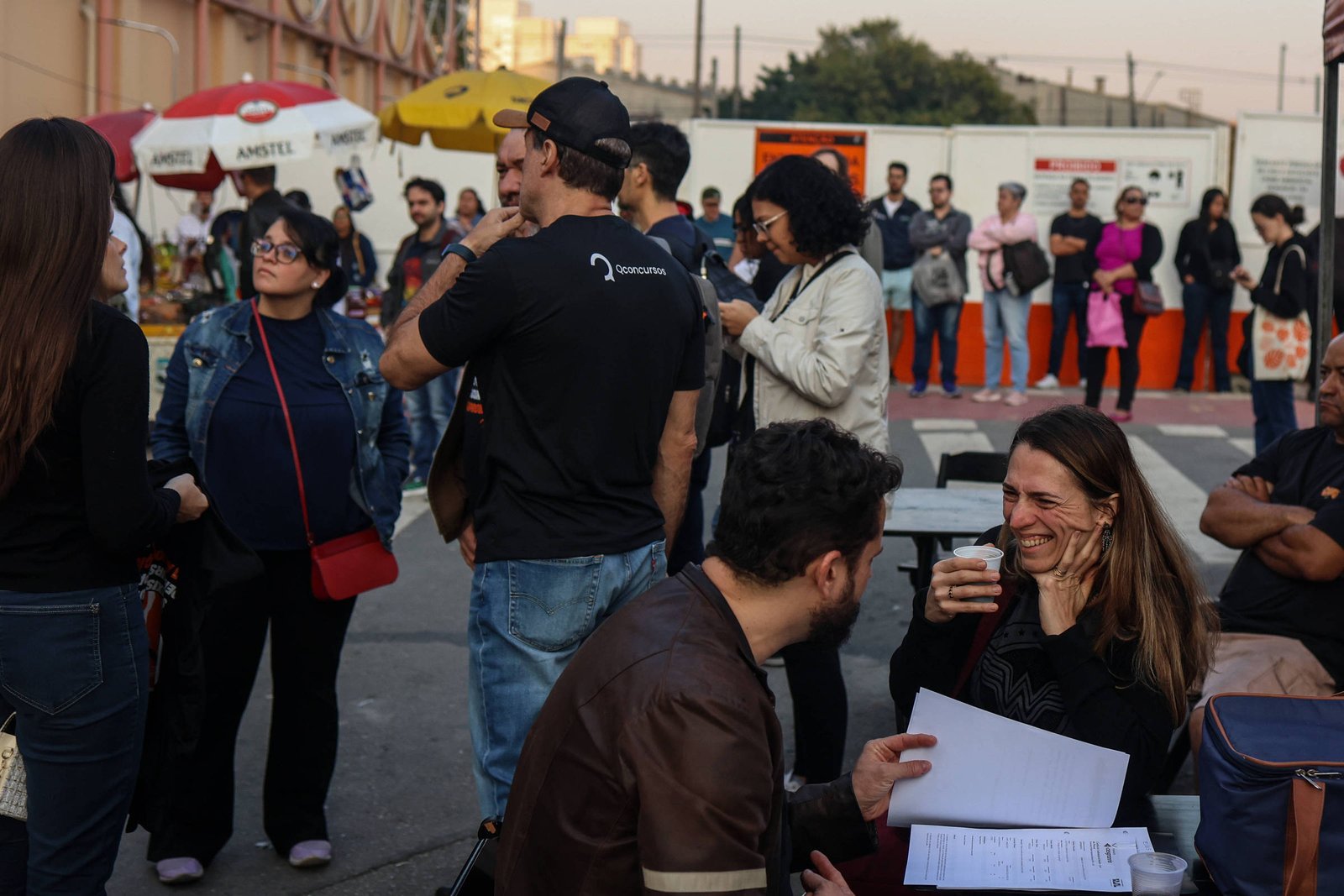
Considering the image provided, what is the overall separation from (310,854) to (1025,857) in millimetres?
2346

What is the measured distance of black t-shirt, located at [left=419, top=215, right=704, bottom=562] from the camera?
3.02 m

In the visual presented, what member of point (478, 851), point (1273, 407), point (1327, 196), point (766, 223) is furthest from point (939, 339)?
point (478, 851)

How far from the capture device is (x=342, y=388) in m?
4.04

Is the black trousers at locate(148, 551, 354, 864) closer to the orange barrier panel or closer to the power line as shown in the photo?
the orange barrier panel

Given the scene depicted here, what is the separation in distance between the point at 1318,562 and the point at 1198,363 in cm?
1155

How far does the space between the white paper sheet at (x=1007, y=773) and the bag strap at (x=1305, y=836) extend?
35 centimetres

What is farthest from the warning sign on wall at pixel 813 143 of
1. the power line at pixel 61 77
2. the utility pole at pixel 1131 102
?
the utility pole at pixel 1131 102

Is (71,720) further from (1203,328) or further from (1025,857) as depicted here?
(1203,328)

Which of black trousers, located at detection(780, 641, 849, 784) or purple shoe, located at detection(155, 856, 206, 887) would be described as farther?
black trousers, located at detection(780, 641, 849, 784)

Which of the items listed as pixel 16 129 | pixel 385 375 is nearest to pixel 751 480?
pixel 385 375

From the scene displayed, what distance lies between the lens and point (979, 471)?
5.59 meters

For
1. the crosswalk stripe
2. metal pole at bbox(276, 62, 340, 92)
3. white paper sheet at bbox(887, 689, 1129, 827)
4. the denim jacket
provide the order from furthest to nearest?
metal pole at bbox(276, 62, 340, 92) → the crosswalk stripe → the denim jacket → white paper sheet at bbox(887, 689, 1129, 827)

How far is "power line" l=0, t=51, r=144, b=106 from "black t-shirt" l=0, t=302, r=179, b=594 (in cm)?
1374

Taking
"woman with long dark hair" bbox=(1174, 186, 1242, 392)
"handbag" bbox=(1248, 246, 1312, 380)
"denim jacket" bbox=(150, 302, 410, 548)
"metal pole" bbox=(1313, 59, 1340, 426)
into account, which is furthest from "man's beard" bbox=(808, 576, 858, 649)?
"woman with long dark hair" bbox=(1174, 186, 1242, 392)
